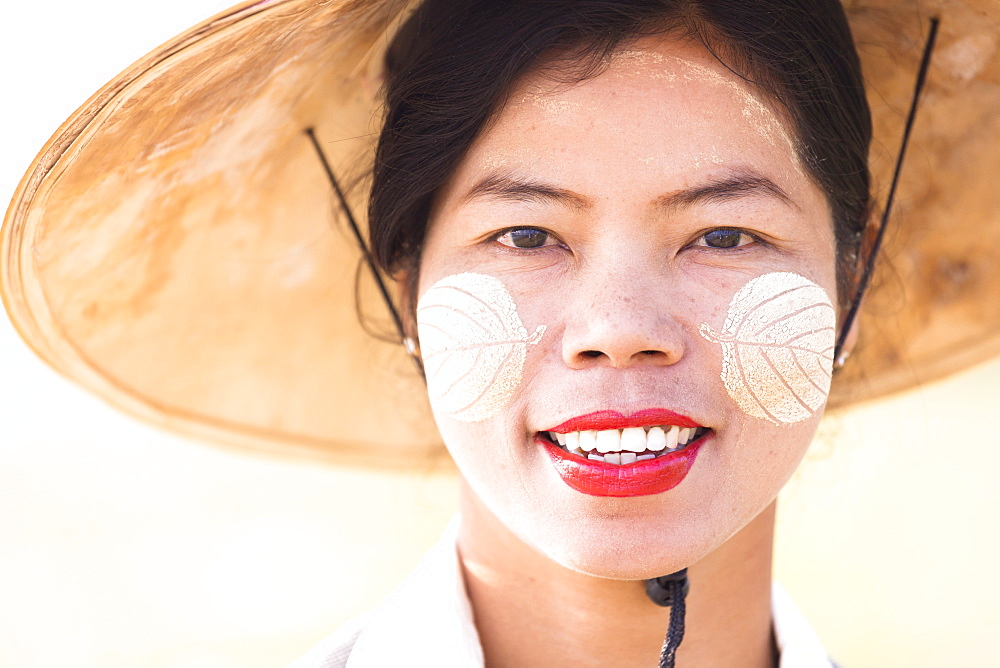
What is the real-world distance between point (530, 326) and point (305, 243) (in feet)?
3.30

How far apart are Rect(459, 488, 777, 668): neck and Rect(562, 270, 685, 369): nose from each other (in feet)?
1.57

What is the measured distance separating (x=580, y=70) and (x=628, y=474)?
703 mm

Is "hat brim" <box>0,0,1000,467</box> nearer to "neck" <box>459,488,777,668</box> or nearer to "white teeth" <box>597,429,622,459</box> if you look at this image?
"neck" <box>459,488,777,668</box>

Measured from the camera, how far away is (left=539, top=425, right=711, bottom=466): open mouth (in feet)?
5.75

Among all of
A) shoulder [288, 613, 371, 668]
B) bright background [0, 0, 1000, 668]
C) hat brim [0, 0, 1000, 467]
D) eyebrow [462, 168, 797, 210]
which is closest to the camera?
eyebrow [462, 168, 797, 210]

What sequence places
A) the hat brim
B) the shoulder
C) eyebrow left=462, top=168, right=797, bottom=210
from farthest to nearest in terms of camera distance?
the shoulder
the hat brim
eyebrow left=462, top=168, right=797, bottom=210

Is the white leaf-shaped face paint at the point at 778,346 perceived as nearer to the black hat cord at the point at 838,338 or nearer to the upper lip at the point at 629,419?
the upper lip at the point at 629,419

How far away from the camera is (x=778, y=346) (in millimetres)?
1836

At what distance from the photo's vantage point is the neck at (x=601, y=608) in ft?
6.52

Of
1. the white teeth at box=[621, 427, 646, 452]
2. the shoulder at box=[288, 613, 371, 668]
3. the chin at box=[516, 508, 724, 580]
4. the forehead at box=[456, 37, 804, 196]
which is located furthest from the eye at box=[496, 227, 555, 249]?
the shoulder at box=[288, 613, 371, 668]

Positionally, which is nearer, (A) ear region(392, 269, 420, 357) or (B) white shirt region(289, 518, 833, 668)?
(B) white shirt region(289, 518, 833, 668)

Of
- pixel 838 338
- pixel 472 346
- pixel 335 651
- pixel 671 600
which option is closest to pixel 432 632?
pixel 335 651

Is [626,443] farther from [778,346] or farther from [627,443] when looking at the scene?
[778,346]

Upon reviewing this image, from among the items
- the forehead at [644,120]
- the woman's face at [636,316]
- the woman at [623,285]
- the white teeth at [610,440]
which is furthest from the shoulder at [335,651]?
the forehead at [644,120]
